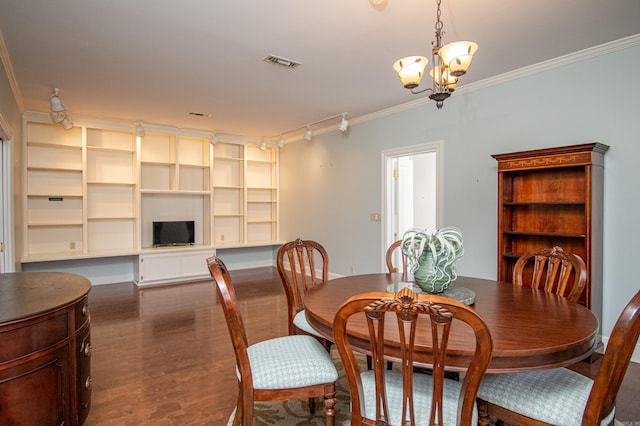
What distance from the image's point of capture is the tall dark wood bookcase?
2.81 metres

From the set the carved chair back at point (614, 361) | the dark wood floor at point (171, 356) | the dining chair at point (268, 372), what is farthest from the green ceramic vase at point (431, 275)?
the dark wood floor at point (171, 356)

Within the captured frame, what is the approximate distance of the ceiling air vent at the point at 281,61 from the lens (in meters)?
3.18

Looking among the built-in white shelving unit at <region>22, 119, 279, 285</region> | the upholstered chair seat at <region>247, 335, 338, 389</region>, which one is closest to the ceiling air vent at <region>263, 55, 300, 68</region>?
the upholstered chair seat at <region>247, 335, 338, 389</region>

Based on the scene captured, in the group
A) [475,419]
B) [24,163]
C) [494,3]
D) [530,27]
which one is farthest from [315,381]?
[24,163]

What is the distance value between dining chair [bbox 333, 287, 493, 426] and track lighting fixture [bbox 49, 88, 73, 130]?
13.9ft

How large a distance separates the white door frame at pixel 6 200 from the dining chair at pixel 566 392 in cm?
452

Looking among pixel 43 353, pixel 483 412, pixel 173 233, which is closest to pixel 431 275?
pixel 483 412

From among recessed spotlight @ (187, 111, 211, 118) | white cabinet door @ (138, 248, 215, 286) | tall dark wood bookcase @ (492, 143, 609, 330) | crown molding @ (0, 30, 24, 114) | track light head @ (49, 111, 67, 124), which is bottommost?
white cabinet door @ (138, 248, 215, 286)

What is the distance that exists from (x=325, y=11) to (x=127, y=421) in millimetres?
2913

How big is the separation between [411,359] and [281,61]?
289 cm

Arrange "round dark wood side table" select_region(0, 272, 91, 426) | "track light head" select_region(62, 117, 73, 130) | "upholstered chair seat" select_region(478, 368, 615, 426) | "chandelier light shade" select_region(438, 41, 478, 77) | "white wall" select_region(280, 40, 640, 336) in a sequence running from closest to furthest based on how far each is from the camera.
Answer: "upholstered chair seat" select_region(478, 368, 615, 426)
"round dark wood side table" select_region(0, 272, 91, 426)
"chandelier light shade" select_region(438, 41, 478, 77)
"white wall" select_region(280, 40, 640, 336)
"track light head" select_region(62, 117, 73, 130)

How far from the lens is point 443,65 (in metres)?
2.06

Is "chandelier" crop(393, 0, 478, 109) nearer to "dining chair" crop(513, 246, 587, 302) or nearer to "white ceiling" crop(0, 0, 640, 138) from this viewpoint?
"white ceiling" crop(0, 0, 640, 138)

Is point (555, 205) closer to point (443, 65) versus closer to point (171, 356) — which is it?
point (443, 65)
